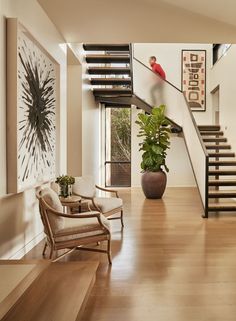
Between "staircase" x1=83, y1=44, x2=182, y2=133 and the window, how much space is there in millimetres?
1424

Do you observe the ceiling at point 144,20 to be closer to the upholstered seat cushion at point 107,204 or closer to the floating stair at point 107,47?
the floating stair at point 107,47

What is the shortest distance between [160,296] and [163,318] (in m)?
0.39

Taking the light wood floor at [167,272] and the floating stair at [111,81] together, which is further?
the floating stair at [111,81]

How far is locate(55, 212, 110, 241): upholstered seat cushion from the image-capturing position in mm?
3652

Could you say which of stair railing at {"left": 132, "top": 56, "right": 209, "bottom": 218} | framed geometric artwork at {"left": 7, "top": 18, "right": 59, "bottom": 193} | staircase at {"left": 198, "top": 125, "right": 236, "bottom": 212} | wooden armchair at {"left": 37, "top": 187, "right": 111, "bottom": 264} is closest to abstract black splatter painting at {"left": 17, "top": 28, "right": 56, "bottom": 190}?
framed geometric artwork at {"left": 7, "top": 18, "right": 59, "bottom": 193}


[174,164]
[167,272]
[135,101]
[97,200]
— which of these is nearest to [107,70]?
[135,101]

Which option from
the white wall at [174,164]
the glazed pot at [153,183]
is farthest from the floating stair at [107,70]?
the white wall at [174,164]

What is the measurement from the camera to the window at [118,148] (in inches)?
441

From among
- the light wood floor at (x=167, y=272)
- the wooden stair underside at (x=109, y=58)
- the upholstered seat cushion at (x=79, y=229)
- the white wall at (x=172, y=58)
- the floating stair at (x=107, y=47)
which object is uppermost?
the white wall at (x=172, y=58)

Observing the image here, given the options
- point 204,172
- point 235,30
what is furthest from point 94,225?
point 235,30

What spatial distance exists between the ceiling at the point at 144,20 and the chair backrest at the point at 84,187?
2.46m

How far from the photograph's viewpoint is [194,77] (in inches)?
445

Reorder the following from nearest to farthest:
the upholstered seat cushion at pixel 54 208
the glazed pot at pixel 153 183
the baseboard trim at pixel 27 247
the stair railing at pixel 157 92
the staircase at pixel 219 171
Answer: the upholstered seat cushion at pixel 54 208, the baseboard trim at pixel 27 247, the staircase at pixel 219 171, the glazed pot at pixel 153 183, the stair railing at pixel 157 92

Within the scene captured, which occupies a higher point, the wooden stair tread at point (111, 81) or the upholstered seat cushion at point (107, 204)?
the wooden stair tread at point (111, 81)
